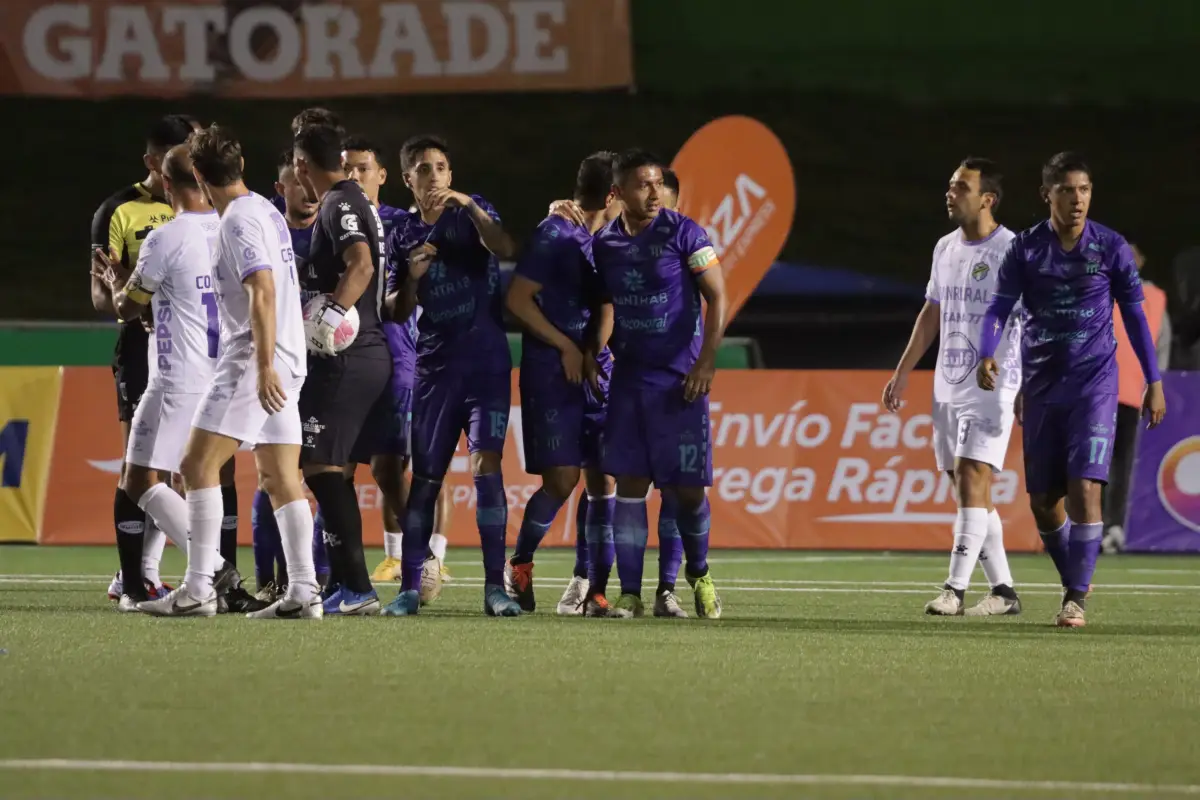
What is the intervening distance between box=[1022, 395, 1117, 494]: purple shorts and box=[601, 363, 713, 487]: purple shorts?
154 cm

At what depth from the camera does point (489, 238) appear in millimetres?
9602

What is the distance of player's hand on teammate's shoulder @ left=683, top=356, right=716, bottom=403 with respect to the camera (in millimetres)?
9664

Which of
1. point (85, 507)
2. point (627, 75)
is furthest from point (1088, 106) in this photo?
point (85, 507)

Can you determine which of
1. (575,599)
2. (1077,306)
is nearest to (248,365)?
(575,599)

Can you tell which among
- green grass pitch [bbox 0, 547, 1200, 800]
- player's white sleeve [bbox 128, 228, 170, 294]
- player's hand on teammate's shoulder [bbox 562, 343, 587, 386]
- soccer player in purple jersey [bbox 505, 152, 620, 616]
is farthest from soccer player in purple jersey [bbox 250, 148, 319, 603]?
player's hand on teammate's shoulder [bbox 562, 343, 587, 386]

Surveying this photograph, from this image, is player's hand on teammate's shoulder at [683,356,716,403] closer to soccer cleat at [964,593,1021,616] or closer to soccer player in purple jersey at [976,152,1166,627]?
soccer player in purple jersey at [976,152,1166,627]

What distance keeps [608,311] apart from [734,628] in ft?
5.86

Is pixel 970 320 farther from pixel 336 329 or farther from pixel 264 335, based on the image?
pixel 264 335

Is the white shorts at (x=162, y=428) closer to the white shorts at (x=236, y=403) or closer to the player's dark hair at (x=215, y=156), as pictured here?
the white shorts at (x=236, y=403)

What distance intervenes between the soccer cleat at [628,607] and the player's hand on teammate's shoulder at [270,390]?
2.05 meters

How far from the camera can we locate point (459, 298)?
989 centimetres

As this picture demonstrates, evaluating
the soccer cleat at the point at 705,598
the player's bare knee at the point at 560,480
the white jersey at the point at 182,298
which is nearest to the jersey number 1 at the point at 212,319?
the white jersey at the point at 182,298

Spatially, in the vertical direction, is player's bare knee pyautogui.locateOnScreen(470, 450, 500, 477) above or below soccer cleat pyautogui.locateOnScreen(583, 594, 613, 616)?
above

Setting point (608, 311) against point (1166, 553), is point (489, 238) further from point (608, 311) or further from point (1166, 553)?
point (1166, 553)
